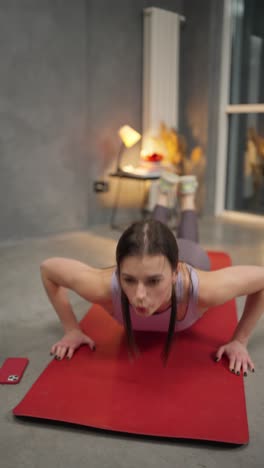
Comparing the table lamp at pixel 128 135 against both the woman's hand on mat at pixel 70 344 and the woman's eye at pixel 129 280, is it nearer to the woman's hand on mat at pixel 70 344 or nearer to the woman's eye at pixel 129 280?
the woman's hand on mat at pixel 70 344

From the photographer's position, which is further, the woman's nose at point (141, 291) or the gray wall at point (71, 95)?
the gray wall at point (71, 95)

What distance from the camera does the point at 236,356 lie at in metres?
1.67

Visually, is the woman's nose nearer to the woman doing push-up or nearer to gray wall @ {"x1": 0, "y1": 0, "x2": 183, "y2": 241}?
the woman doing push-up

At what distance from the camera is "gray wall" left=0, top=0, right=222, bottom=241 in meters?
3.45

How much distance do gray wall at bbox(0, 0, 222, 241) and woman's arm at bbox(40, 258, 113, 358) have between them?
6.53 ft

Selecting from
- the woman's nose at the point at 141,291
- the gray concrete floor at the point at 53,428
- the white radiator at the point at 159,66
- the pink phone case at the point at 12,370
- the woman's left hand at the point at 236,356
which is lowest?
the gray concrete floor at the point at 53,428

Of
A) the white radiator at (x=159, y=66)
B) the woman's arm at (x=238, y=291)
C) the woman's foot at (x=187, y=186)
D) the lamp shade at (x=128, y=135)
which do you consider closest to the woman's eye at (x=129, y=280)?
the woman's arm at (x=238, y=291)

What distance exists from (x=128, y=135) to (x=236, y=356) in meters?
2.67

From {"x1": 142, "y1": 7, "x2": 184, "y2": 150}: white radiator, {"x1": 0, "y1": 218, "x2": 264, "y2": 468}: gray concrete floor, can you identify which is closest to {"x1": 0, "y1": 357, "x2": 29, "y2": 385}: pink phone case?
{"x1": 0, "y1": 218, "x2": 264, "y2": 468}: gray concrete floor

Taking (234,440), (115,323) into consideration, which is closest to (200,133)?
(115,323)

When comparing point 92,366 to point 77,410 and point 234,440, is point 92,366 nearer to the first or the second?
point 77,410

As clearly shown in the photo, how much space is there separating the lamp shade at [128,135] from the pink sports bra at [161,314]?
239 cm

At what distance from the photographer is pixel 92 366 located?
1.64m

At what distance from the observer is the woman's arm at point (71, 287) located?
1596 millimetres
